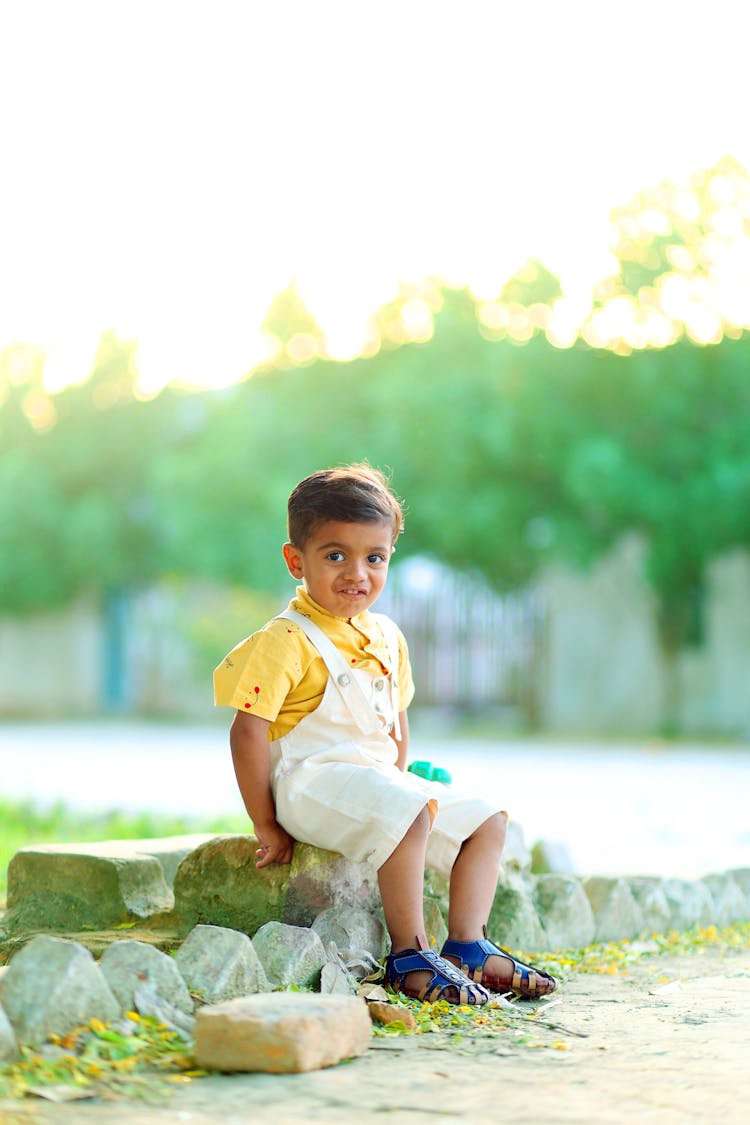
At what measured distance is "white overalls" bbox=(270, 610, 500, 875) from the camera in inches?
140

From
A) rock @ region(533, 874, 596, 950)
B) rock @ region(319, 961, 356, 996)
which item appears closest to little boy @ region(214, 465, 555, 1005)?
rock @ region(319, 961, 356, 996)

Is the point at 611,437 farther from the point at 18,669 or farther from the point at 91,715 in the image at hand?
the point at 18,669

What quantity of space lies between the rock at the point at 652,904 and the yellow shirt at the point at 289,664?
4.70ft

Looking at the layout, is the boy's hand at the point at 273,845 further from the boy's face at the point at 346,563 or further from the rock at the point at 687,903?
Result: the rock at the point at 687,903

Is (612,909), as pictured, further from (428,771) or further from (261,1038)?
(261,1038)

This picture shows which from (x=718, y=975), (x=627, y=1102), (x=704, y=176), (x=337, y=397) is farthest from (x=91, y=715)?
(x=627, y=1102)

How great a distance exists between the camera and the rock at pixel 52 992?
2.80 metres

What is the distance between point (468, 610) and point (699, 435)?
4.14 metres

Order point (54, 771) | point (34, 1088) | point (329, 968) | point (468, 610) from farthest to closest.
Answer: point (468, 610)
point (54, 771)
point (329, 968)
point (34, 1088)

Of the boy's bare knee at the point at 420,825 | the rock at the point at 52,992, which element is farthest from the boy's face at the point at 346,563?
the rock at the point at 52,992

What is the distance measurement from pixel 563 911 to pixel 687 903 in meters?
0.64

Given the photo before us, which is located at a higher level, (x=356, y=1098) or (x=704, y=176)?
(x=704, y=176)

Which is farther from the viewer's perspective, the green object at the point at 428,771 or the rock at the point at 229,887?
the green object at the point at 428,771

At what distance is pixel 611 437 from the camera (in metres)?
15.2
